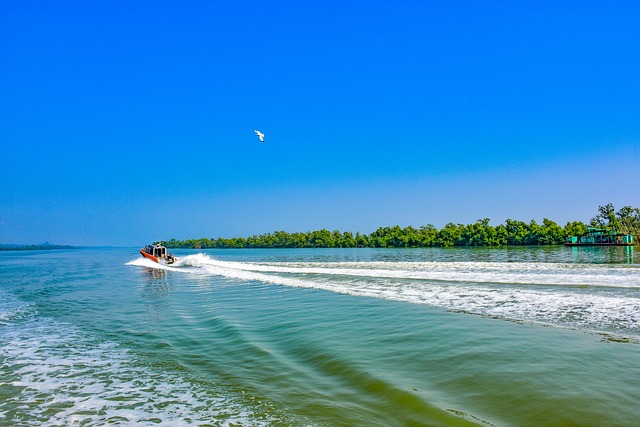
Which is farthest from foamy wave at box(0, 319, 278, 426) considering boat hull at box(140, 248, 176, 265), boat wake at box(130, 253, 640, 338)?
boat hull at box(140, 248, 176, 265)

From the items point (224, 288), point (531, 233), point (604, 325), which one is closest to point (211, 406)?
point (604, 325)

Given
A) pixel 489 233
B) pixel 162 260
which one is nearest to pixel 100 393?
pixel 162 260

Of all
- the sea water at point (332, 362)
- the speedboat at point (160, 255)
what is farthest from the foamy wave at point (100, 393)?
the speedboat at point (160, 255)

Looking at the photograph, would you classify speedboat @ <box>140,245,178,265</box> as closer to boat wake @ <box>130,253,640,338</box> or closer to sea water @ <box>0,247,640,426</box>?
boat wake @ <box>130,253,640,338</box>

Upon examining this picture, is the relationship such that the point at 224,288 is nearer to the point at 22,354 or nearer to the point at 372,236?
the point at 22,354

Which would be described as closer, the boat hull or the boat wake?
the boat wake

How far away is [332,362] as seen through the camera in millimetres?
7535

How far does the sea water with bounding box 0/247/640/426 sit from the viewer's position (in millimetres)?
5281

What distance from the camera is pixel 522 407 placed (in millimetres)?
5262

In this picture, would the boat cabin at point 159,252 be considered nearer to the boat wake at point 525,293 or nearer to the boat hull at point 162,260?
the boat hull at point 162,260

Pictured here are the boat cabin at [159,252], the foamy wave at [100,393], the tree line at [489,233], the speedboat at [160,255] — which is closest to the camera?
the foamy wave at [100,393]

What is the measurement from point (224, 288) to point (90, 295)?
6333mm

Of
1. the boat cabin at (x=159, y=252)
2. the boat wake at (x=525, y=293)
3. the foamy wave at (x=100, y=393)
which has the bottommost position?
the foamy wave at (x=100, y=393)

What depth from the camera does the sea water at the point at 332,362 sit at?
17.3 feet
